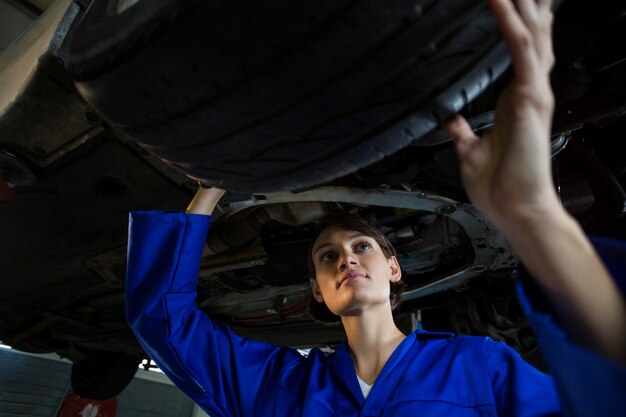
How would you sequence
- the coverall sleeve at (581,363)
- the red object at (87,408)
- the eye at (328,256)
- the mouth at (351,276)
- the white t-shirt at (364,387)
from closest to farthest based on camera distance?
the coverall sleeve at (581,363) < the white t-shirt at (364,387) < the mouth at (351,276) < the eye at (328,256) < the red object at (87,408)

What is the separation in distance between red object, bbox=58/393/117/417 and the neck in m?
4.15

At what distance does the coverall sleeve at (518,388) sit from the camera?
2.02 feet

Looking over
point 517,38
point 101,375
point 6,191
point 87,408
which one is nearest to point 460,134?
point 517,38

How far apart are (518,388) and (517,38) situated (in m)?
0.58

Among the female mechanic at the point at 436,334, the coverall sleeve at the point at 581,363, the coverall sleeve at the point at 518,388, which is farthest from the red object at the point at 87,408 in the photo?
the coverall sleeve at the point at 581,363

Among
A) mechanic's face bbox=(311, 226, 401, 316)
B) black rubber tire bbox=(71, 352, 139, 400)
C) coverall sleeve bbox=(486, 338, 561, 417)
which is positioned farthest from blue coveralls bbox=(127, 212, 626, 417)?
black rubber tire bbox=(71, 352, 139, 400)

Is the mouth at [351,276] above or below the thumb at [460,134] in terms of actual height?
above

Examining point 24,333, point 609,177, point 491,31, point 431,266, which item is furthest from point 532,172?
point 24,333

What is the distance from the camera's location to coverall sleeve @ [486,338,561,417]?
2.02 ft

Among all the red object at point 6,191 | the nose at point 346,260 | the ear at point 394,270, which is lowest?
the nose at point 346,260

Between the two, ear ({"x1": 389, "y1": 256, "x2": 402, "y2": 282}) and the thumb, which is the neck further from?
the thumb

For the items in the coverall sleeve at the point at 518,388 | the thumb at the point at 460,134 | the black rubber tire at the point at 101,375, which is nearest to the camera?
the thumb at the point at 460,134

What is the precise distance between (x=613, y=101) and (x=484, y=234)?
1.48 ft

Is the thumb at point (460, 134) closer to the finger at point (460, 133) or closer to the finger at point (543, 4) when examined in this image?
the finger at point (460, 133)
